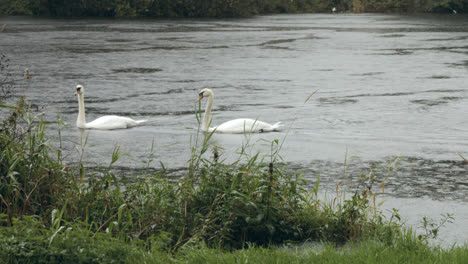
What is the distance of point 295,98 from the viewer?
16141 mm

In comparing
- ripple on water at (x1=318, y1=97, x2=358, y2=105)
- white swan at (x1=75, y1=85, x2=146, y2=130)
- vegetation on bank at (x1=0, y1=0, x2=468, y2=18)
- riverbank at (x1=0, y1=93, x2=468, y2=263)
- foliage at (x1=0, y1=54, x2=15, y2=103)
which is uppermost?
foliage at (x1=0, y1=54, x2=15, y2=103)

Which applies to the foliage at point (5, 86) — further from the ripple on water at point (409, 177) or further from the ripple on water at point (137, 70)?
the ripple on water at point (137, 70)

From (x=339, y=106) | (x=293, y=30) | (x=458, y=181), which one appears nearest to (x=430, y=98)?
(x=339, y=106)

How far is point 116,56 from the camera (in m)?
25.0

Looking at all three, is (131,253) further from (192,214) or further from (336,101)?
(336,101)

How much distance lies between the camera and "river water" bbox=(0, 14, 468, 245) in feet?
31.2

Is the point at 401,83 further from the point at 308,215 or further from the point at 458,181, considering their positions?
the point at 308,215

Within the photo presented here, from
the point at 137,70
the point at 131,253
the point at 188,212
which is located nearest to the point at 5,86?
the point at 137,70

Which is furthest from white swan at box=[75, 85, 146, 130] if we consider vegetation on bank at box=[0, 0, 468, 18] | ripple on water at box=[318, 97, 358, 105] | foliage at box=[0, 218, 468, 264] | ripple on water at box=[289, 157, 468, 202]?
vegetation on bank at box=[0, 0, 468, 18]

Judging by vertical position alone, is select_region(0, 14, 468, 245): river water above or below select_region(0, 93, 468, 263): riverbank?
below

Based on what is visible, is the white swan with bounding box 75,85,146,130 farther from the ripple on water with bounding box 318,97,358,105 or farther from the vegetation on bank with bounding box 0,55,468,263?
the vegetation on bank with bounding box 0,55,468,263

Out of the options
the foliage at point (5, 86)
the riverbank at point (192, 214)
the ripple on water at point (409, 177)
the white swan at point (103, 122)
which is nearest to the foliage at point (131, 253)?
the riverbank at point (192, 214)

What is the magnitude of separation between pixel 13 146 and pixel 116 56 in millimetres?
18701

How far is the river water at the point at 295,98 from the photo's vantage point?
9516mm
